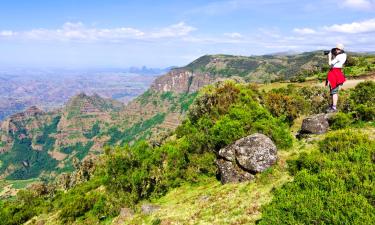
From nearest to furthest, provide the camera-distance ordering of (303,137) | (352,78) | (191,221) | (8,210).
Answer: (191,221), (303,137), (8,210), (352,78)

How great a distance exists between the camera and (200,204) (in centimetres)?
3053

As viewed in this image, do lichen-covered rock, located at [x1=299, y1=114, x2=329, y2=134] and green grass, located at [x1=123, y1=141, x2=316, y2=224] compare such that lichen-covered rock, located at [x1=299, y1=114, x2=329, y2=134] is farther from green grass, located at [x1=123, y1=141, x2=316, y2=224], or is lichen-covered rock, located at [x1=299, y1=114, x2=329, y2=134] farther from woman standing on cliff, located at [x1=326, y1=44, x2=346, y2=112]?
woman standing on cliff, located at [x1=326, y1=44, x2=346, y2=112]

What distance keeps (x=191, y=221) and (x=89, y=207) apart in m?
32.6

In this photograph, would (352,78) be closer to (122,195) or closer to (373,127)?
(373,127)

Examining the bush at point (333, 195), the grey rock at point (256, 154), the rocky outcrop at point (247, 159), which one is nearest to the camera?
the bush at point (333, 195)

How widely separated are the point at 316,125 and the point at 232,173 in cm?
1246

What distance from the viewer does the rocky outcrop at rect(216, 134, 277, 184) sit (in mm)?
32344

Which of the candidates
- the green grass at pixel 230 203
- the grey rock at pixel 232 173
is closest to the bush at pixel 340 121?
the green grass at pixel 230 203

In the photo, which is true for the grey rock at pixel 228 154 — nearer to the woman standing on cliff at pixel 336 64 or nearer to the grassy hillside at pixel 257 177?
the grassy hillside at pixel 257 177

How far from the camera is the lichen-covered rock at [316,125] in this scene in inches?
1539

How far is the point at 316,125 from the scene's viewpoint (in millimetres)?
39438

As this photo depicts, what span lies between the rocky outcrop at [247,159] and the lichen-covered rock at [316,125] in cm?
849

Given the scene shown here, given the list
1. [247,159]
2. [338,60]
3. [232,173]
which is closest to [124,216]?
[232,173]

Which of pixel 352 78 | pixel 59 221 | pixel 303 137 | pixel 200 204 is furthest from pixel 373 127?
pixel 352 78
